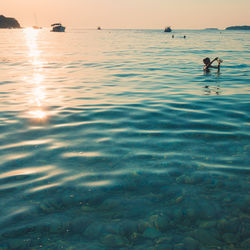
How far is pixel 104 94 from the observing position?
1286 centimetres

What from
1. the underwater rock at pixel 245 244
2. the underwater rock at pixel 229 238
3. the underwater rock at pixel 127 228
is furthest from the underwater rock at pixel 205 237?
the underwater rock at pixel 127 228

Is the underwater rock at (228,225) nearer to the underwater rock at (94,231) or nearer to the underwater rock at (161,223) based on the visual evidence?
the underwater rock at (161,223)

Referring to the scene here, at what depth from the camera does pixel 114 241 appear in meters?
3.71

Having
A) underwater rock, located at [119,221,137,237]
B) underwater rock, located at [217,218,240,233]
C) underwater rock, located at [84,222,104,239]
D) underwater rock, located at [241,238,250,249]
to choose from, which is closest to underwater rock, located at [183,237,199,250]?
underwater rock, located at [217,218,240,233]

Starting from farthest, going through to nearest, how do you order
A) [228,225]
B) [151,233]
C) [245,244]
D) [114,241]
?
[228,225] < [151,233] < [114,241] < [245,244]

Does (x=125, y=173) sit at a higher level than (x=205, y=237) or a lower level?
higher

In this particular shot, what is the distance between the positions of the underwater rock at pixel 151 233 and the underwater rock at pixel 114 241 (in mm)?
342

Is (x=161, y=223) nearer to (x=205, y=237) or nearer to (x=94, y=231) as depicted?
(x=205, y=237)

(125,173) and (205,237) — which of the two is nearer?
(205,237)

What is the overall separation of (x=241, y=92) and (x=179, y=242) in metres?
11.3

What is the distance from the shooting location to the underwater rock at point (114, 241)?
12.0 ft

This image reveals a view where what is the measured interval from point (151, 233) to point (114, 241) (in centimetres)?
59

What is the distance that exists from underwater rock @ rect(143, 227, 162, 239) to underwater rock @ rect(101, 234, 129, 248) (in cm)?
34

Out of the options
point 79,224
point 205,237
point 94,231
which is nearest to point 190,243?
point 205,237
